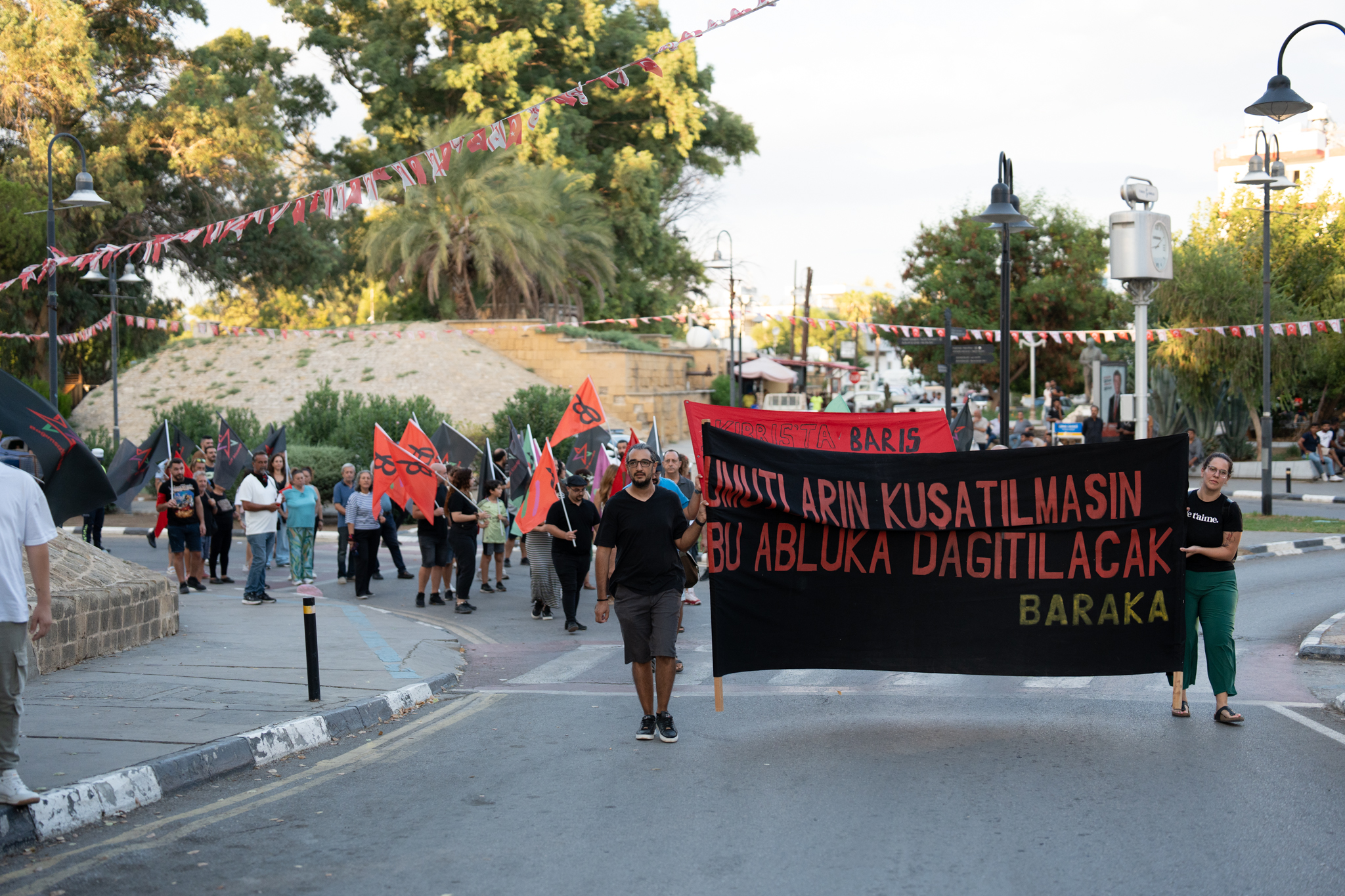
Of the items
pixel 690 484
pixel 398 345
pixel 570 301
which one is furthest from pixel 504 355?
pixel 690 484

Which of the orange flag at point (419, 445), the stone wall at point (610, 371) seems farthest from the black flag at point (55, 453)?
the stone wall at point (610, 371)

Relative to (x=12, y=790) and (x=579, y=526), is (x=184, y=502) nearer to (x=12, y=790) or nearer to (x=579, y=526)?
(x=579, y=526)

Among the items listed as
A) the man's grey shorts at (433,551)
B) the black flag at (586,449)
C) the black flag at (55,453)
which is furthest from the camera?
the black flag at (586,449)

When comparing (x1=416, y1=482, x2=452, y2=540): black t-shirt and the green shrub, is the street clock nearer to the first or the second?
(x1=416, y1=482, x2=452, y2=540): black t-shirt

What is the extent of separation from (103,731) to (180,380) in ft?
116

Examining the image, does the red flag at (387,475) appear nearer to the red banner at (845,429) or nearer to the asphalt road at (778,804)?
the red banner at (845,429)

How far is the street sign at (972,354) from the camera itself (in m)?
23.5

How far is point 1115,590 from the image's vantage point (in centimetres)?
764

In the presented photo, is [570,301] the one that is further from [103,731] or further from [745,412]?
[103,731]

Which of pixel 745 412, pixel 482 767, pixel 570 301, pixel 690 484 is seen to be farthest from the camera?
pixel 570 301

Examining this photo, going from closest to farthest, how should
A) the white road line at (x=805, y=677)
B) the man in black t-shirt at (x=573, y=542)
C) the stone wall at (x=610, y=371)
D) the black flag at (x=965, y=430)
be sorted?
the white road line at (x=805, y=677), the man in black t-shirt at (x=573, y=542), the black flag at (x=965, y=430), the stone wall at (x=610, y=371)

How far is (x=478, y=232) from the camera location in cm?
4200

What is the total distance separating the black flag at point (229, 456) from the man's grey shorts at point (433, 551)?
7.43 meters

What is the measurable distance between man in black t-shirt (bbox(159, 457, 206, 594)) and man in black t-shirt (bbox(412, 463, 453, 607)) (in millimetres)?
2747
